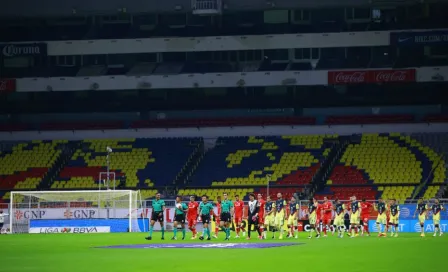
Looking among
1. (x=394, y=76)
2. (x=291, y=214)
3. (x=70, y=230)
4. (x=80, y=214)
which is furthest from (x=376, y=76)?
(x=291, y=214)

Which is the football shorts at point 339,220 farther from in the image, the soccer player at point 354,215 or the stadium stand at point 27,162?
the stadium stand at point 27,162

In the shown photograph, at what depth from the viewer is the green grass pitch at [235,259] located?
25719mm

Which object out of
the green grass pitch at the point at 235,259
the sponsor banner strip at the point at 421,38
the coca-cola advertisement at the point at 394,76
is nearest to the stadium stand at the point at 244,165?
the coca-cola advertisement at the point at 394,76

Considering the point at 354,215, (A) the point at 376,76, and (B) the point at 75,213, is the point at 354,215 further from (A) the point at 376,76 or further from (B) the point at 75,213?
(A) the point at 376,76

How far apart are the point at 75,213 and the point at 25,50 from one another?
2274 cm

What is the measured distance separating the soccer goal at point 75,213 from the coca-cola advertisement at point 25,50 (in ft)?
67.4

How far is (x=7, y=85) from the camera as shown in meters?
78.2

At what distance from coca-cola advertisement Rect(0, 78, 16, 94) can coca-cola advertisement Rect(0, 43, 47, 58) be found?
2097 mm

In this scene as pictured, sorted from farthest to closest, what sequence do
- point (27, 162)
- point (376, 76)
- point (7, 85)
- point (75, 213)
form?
1. point (7, 85)
2. point (27, 162)
3. point (376, 76)
4. point (75, 213)

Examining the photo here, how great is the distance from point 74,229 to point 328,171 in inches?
847

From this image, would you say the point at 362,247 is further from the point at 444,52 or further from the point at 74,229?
the point at 444,52

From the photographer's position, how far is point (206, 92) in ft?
266

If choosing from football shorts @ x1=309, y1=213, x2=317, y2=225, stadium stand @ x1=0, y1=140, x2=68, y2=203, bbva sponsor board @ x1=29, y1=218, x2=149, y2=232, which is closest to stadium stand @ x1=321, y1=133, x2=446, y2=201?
bbva sponsor board @ x1=29, y1=218, x2=149, y2=232

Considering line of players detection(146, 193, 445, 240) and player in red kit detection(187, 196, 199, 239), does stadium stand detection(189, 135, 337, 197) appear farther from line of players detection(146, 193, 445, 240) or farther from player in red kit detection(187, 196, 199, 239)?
player in red kit detection(187, 196, 199, 239)
